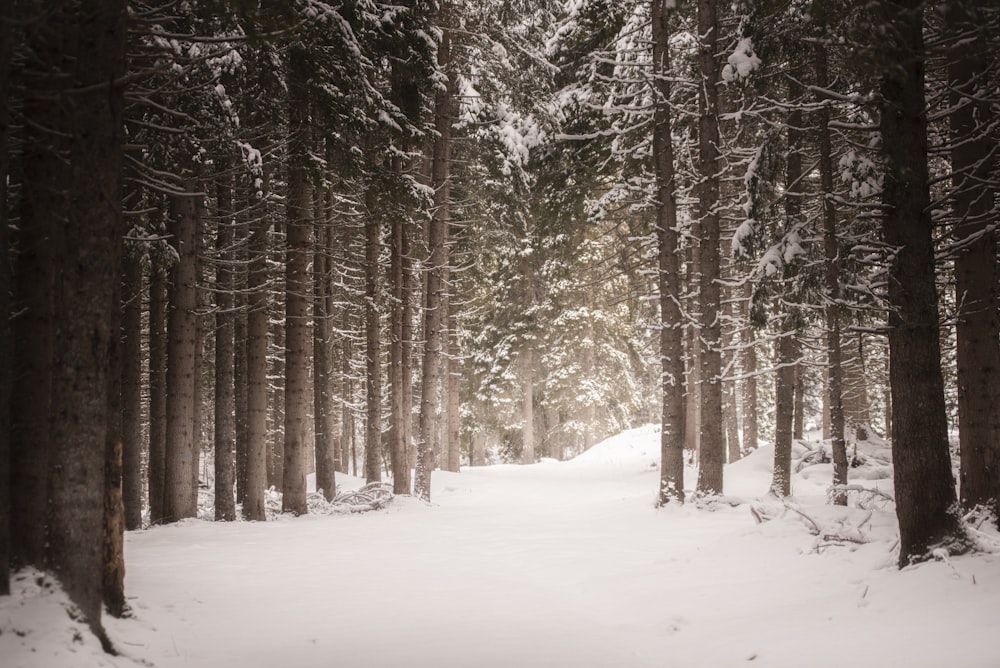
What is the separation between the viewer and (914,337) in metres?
6.17

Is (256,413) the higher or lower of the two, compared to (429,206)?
lower

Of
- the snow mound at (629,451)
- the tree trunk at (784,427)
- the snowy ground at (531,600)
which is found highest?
the tree trunk at (784,427)

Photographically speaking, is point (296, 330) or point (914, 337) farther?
point (296, 330)

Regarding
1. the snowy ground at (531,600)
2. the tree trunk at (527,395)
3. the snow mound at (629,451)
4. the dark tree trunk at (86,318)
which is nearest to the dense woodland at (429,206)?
the dark tree trunk at (86,318)

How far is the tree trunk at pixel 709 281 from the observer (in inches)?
483

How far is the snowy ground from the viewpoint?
4629 mm

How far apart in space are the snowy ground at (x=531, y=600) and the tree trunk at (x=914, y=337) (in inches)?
17.3

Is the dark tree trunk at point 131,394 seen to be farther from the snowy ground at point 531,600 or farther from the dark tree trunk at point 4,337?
the dark tree trunk at point 4,337

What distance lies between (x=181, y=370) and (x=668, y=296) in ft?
30.5

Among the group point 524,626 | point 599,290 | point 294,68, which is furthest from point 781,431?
point 599,290

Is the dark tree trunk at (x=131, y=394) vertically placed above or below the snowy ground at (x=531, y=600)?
above

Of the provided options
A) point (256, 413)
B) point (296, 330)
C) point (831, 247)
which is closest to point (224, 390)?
point (256, 413)

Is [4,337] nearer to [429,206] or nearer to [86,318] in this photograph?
[86,318]

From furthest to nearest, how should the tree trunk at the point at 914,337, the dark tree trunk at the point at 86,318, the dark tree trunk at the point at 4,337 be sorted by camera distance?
1. the tree trunk at the point at 914,337
2. the dark tree trunk at the point at 86,318
3. the dark tree trunk at the point at 4,337
